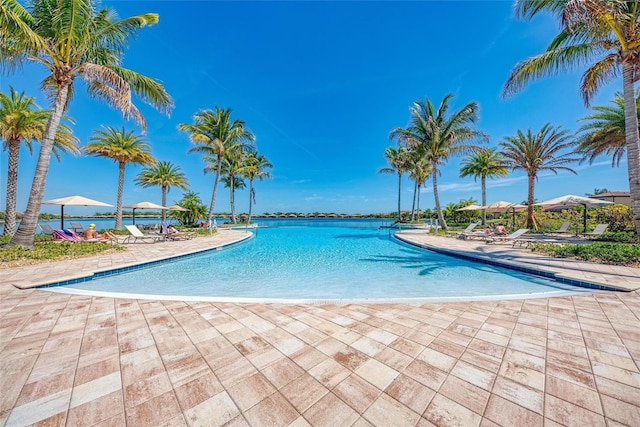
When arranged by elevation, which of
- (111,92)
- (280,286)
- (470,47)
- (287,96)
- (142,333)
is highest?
(287,96)

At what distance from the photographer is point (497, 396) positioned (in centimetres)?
165

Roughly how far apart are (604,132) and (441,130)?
24.0 feet

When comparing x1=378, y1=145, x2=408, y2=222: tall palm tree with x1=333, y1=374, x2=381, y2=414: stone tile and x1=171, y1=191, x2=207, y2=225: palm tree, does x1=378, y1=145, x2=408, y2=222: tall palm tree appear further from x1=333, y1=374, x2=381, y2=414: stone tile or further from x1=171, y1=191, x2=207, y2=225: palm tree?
x1=333, y1=374, x2=381, y2=414: stone tile

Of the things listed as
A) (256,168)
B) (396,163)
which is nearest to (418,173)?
(396,163)

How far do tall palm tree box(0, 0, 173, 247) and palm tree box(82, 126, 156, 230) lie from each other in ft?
22.0

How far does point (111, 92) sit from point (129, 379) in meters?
9.84

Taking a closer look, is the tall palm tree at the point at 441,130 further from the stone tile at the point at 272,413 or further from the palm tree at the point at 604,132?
the stone tile at the point at 272,413

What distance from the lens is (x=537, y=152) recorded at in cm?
1572

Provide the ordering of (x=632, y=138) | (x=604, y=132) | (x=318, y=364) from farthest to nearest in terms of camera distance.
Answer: (x=604, y=132) < (x=632, y=138) < (x=318, y=364)

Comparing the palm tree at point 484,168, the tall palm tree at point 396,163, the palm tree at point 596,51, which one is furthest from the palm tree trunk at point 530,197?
the tall palm tree at point 396,163

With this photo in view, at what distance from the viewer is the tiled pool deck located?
4.92 ft

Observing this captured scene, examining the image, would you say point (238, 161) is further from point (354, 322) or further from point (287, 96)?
point (354, 322)

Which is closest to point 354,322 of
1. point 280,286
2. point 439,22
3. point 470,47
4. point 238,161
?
point 280,286

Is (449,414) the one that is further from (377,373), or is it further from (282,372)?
(282,372)
